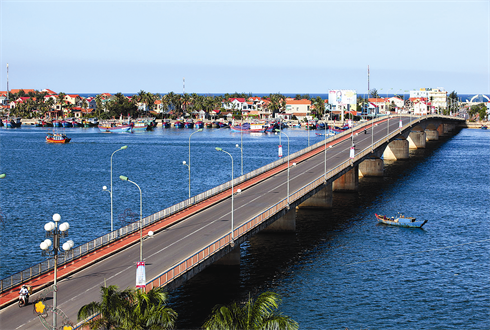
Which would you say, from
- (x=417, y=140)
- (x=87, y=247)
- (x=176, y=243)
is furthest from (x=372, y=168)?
(x=87, y=247)

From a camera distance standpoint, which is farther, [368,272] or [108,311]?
[368,272]

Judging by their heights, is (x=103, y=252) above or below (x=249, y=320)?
below

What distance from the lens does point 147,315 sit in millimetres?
32188

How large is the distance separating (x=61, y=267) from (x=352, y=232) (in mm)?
40950

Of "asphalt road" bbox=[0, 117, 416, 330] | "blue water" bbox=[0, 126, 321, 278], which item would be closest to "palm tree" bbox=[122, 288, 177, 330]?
"asphalt road" bbox=[0, 117, 416, 330]

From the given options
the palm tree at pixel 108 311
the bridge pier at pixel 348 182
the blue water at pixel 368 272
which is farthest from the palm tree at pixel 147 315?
the bridge pier at pixel 348 182

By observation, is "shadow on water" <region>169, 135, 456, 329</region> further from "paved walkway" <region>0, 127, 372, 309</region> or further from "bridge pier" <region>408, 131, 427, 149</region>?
"bridge pier" <region>408, 131, 427, 149</region>

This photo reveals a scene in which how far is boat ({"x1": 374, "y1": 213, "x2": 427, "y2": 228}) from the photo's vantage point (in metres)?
78.1

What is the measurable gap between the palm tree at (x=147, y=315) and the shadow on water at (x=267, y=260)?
1184cm

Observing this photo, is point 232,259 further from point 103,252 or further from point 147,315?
point 147,315

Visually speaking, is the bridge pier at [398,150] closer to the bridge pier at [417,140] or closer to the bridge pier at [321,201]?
the bridge pier at [417,140]

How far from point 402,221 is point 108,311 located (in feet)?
179

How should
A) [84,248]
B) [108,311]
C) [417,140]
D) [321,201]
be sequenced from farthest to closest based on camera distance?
[417,140]
[321,201]
[84,248]
[108,311]

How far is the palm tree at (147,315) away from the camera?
104 ft
